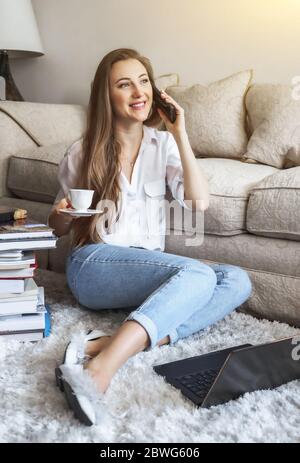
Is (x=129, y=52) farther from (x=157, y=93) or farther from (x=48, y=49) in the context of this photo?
(x=48, y=49)

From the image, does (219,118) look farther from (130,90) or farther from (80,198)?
(80,198)

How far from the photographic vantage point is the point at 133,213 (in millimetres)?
1553

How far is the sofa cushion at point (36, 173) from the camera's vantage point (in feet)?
6.62

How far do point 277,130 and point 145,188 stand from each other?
Result: 28.0 inches

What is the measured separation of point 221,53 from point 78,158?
1297mm

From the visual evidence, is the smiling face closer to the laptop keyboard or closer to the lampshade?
the laptop keyboard

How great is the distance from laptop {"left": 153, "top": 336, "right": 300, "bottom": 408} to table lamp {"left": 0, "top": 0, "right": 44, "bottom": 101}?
7.51 ft

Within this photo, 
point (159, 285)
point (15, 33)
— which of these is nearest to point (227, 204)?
point (159, 285)

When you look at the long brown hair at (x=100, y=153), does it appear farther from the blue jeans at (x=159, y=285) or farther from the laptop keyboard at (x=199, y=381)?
the laptop keyboard at (x=199, y=381)

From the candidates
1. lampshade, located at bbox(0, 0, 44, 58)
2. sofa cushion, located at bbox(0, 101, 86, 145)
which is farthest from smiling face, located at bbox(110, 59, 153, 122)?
lampshade, located at bbox(0, 0, 44, 58)

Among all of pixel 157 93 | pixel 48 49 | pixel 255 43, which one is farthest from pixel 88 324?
pixel 48 49

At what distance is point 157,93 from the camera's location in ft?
5.11

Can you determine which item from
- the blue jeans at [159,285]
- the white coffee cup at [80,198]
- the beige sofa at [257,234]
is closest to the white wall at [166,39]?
the beige sofa at [257,234]
